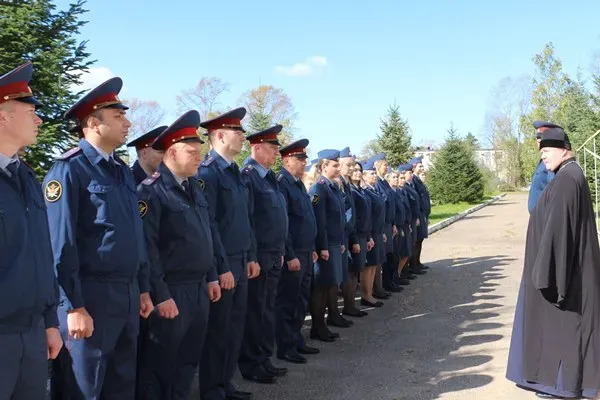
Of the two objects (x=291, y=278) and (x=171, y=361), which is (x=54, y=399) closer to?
(x=171, y=361)

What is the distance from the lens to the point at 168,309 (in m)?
3.86

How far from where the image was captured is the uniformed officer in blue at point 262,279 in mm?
5473

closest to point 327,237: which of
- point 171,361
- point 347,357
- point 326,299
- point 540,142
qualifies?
point 326,299

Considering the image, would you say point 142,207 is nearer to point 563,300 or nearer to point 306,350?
point 306,350

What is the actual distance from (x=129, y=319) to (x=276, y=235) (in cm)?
225

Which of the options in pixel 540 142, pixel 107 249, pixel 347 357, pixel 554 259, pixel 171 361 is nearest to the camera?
pixel 107 249

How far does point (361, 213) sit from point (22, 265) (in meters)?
6.12

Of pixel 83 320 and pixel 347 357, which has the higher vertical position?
pixel 83 320

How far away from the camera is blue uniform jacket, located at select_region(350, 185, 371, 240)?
838 cm

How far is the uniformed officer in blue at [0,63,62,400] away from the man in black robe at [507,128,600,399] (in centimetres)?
357

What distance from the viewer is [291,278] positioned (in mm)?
6211

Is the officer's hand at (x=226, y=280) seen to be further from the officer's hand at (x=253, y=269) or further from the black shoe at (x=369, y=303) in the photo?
the black shoe at (x=369, y=303)

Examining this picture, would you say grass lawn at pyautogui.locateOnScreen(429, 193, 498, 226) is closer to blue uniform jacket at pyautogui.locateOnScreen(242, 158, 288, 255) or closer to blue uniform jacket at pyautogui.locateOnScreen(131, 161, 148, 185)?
blue uniform jacket at pyautogui.locateOnScreen(242, 158, 288, 255)

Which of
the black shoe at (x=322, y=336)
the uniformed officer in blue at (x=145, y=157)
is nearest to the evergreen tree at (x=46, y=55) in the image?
the uniformed officer in blue at (x=145, y=157)
